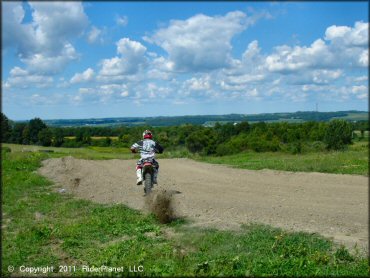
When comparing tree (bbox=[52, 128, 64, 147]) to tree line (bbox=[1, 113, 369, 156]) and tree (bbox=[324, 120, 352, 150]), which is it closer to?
tree line (bbox=[1, 113, 369, 156])

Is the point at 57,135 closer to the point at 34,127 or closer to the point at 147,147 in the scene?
the point at 34,127

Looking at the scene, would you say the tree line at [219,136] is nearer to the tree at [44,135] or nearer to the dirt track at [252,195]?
the tree at [44,135]

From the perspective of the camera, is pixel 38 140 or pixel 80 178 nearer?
pixel 80 178

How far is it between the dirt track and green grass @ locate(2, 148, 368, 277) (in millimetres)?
849

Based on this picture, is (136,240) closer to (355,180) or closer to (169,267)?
(169,267)

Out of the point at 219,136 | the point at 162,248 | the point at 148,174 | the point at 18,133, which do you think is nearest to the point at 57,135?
the point at 18,133

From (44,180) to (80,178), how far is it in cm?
145

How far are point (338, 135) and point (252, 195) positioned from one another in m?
34.6

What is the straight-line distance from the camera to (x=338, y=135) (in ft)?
147

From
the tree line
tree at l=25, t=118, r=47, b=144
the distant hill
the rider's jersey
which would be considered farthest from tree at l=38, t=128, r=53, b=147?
the rider's jersey

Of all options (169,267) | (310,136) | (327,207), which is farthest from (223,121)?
(169,267)

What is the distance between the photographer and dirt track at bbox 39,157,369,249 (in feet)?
29.9

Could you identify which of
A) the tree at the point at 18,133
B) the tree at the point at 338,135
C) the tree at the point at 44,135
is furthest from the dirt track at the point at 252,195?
the tree at the point at 338,135

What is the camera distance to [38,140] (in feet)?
95.1
